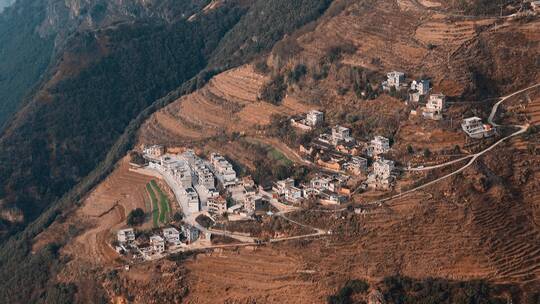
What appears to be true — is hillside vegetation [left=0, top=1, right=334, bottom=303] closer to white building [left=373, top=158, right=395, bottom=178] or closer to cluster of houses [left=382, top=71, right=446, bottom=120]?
white building [left=373, top=158, right=395, bottom=178]

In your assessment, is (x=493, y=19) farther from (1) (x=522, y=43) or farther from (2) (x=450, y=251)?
(2) (x=450, y=251)

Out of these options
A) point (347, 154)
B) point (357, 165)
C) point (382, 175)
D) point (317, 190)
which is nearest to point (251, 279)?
point (317, 190)

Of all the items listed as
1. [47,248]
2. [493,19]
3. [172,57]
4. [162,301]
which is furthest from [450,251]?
[172,57]

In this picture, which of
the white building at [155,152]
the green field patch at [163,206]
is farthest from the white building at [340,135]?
the white building at [155,152]

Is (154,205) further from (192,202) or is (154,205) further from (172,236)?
(172,236)

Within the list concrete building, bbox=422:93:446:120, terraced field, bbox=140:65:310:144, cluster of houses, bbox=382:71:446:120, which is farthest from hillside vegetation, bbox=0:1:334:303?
concrete building, bbox=422:93:446:120

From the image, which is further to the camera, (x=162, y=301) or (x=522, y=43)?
(x=522, y=43)
